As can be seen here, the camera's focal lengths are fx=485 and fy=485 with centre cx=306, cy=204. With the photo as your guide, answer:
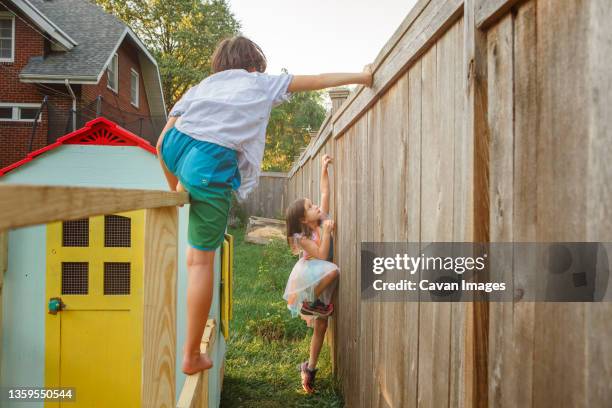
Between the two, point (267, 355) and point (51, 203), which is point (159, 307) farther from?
point (267, 355)

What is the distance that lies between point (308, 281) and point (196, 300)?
1.92m

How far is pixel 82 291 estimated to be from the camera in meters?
3.72

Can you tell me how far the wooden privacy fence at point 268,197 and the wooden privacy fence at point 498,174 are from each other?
16.0 metres

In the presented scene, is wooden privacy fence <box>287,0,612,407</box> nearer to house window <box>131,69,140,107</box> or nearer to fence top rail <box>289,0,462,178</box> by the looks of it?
fence top rail <box>289,0,462,178</box>

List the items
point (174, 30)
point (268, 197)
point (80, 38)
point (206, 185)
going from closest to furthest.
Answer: point (206, 185) < point (80, 38) < point (268, 197) < point (174, 30)

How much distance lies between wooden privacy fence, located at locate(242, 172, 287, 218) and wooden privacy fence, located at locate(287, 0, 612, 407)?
16.0 m

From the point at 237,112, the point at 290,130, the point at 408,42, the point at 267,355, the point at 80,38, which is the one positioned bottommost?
the point at 267,355

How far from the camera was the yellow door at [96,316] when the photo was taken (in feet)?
12.1

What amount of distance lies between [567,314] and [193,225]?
1350 mm

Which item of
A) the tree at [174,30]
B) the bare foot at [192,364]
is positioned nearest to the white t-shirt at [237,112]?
the bare foot at [192,364]

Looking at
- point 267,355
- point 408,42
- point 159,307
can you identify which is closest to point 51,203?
point 159,307

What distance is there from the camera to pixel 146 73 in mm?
20953

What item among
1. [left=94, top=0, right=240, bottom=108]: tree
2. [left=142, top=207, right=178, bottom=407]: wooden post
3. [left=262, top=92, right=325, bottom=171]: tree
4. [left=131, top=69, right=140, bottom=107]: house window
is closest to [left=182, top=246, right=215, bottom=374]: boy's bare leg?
[left=142, top=207, right=178, bottom=407]: wooden post

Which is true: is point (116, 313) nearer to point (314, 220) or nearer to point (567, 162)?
point (314, 220)
